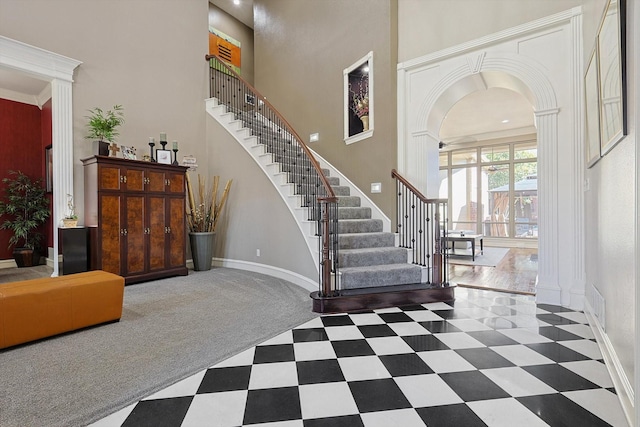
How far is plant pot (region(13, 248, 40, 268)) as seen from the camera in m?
5.69

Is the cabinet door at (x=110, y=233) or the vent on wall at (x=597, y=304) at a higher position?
the cabinet door at (x=110, y=233)

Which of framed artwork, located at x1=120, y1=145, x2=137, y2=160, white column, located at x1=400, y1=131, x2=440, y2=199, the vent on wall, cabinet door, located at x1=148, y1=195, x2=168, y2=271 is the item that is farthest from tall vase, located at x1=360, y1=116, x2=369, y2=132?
framed artwork, located at x1=120, y1=145, x2=137, y2=160

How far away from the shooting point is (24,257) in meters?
5.71

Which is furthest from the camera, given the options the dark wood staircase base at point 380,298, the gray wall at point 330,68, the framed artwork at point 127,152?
the gray wall at point 330,68

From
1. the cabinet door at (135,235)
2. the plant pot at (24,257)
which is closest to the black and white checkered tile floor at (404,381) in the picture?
the cabinet door at (135,235)

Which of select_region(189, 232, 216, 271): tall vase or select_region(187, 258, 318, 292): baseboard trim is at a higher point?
select_region(189, 232, 216, 271): tall vase

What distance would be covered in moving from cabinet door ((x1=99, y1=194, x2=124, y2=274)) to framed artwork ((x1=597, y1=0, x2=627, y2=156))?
5.29 meters

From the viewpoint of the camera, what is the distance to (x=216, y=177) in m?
5.82

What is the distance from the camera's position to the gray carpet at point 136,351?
5.74 feet

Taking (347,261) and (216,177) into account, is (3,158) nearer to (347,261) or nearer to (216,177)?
(216,177)

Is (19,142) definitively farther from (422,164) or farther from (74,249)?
(422,164)

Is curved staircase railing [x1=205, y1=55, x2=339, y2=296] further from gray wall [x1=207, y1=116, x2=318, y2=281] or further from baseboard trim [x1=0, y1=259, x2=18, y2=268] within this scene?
baseboard trim [x1=0, y1=259, x2=18, y2=268]

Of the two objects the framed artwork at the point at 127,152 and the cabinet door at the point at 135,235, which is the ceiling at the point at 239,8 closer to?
the framed artwork at the point at 127,152

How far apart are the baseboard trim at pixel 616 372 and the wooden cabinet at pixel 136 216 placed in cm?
517
